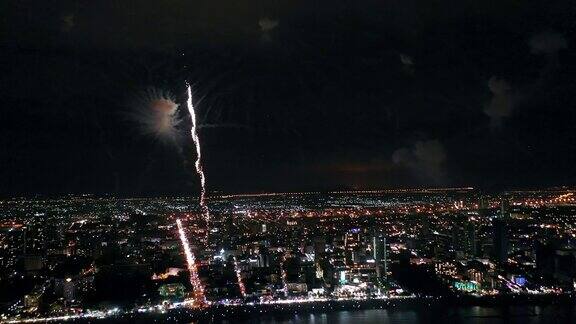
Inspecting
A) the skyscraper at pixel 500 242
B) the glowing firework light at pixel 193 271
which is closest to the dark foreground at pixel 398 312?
the glowing firework light at pixel 193 271

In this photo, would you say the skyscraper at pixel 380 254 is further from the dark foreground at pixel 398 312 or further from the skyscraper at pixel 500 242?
the skyscraper at pixel 500 242

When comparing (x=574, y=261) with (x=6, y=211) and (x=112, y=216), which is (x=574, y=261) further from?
(x=6, y=211)

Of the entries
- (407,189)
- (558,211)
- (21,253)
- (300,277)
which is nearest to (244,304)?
(300,277)

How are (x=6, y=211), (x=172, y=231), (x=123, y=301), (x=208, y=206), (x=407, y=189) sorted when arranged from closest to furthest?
(x=123, y=301), (x=172, y=231), (x=208, y=206), (x=6, y=211), (x=407, y=189)

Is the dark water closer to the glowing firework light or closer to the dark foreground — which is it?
the dark foreground

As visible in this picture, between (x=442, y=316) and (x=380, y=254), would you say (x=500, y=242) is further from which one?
(x=442, y=316)

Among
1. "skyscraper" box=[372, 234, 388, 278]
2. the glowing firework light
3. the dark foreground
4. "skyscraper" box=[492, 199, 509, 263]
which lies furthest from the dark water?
"skyscraper" box=[492, 199, 509, 263]
